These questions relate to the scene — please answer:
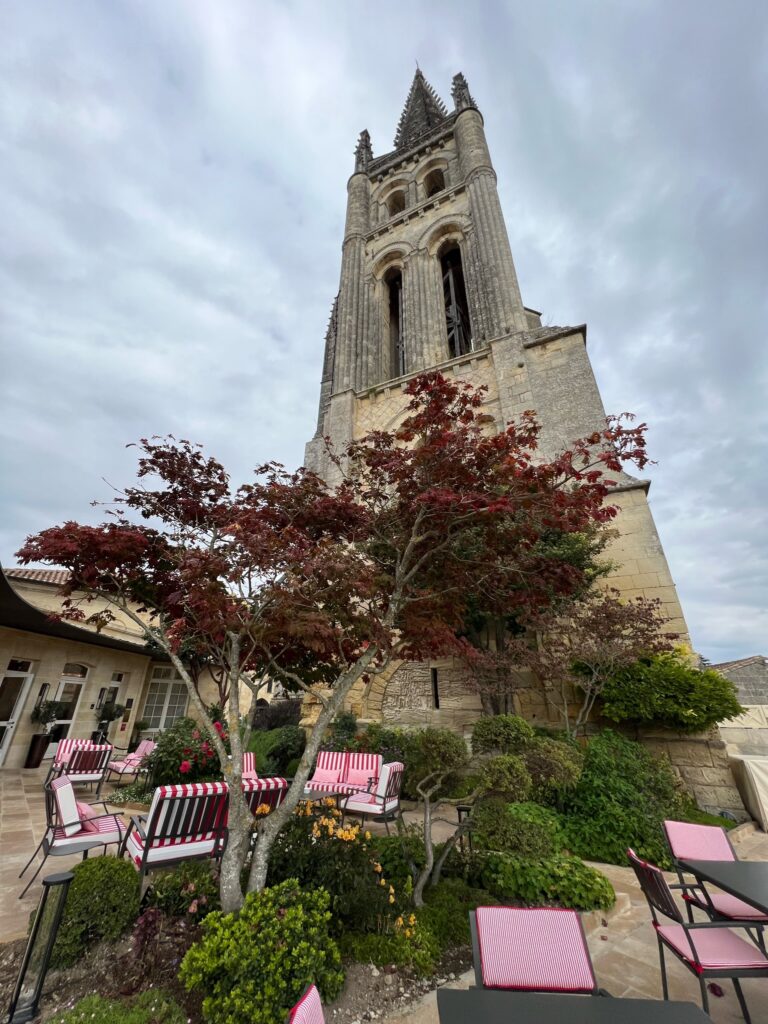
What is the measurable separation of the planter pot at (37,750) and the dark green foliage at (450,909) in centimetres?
1068

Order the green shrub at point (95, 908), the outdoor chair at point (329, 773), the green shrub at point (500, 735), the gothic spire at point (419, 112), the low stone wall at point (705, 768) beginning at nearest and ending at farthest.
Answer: the green shrub at point (95, 908), the green shrub at point (500, 735), the outdoor chair at point (329, 773), the low stone wall at point (705, 768), the gothic spire at point (419, 112)

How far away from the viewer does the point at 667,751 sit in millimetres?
7152

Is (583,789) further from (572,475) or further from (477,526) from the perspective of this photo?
(572,475)

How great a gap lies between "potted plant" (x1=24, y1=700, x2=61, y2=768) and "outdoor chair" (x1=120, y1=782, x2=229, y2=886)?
830cm

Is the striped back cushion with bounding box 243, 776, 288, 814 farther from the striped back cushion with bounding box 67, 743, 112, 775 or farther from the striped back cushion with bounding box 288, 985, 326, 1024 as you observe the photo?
the striped back cushion with bounding box 67, 743, 112, 775

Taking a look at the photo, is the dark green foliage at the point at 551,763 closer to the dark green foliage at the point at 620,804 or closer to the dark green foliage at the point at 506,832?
the dark green foliage at the point at 620,804

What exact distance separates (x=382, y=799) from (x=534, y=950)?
362 cm

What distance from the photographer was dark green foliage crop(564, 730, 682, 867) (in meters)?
5.04

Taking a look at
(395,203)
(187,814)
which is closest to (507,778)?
(187,814)

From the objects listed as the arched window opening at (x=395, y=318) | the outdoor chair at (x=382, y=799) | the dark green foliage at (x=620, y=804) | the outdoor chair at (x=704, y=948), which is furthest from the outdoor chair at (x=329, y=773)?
the arched window opening at (x=395, y=318)

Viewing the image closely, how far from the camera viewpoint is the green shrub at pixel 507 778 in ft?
12.8

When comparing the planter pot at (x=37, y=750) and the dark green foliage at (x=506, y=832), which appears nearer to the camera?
the dark green foliage at (x=506, y=832)

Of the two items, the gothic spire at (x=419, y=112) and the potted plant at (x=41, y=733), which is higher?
the gothic spire at (x=419, y=112)

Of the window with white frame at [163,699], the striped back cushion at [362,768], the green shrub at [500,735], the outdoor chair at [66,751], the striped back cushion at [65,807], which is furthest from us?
the window with white frame at [163,699]
